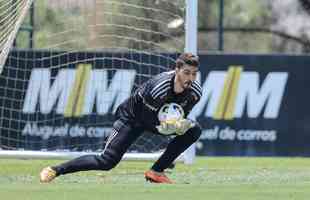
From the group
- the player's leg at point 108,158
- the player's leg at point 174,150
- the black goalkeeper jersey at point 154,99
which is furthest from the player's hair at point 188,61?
the player's leg at point 108,158

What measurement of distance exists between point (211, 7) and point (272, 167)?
2163 cm

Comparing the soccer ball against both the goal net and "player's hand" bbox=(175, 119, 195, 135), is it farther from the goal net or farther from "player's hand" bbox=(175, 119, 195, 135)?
the goal net

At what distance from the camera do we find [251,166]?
17.3 m

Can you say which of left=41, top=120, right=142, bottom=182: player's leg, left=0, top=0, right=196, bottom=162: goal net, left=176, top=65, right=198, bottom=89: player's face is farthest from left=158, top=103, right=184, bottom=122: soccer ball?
left=0, top=0, right=196, bottom=162: goal net

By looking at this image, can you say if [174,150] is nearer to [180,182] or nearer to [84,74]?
[180,182]

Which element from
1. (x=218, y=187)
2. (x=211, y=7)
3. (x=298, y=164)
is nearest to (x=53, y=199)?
(x=218, y=187)

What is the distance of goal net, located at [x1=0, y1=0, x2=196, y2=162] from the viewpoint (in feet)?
Answer: 61.2

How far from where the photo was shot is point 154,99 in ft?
41.3

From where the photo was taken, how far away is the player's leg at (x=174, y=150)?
42.4 ft

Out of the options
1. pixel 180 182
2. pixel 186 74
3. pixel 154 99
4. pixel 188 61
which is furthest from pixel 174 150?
pixel 188 61

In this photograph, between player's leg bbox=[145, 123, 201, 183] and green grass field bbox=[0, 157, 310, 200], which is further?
player's leg bbox=[145, 123, 201, 183]

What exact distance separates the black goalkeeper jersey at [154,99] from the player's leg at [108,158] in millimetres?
145

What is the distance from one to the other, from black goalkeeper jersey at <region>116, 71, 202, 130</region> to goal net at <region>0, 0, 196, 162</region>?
5471 millimetres

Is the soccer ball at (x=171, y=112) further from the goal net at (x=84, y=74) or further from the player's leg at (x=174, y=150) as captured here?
the goal net at (x=84, y=74)
